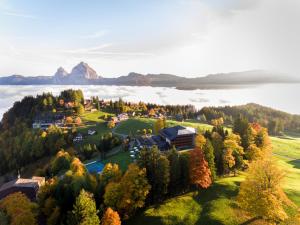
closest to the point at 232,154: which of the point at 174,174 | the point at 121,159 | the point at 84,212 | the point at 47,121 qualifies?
the point at 174,174

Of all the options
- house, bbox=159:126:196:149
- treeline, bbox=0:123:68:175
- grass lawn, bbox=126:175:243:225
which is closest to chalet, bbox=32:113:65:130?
treeline, bbox=0:123:68:175

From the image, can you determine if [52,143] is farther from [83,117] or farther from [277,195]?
[277,195]

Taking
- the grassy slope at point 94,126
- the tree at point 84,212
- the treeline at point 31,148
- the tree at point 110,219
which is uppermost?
the tree at point 84,212

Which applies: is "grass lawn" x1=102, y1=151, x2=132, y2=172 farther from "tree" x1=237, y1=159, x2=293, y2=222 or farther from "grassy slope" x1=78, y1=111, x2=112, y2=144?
"tree" x1=237, y1=159, x2=293, y2=222

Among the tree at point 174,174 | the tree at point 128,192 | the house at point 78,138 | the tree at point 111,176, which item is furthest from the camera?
the house at point 78,138

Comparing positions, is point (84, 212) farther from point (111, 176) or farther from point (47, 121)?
point (47, 121)

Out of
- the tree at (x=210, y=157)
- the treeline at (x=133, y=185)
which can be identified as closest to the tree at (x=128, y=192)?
the treeline at (x=133, y=185)

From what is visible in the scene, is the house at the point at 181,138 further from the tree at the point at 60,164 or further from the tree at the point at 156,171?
the tree at the point at 60,164
